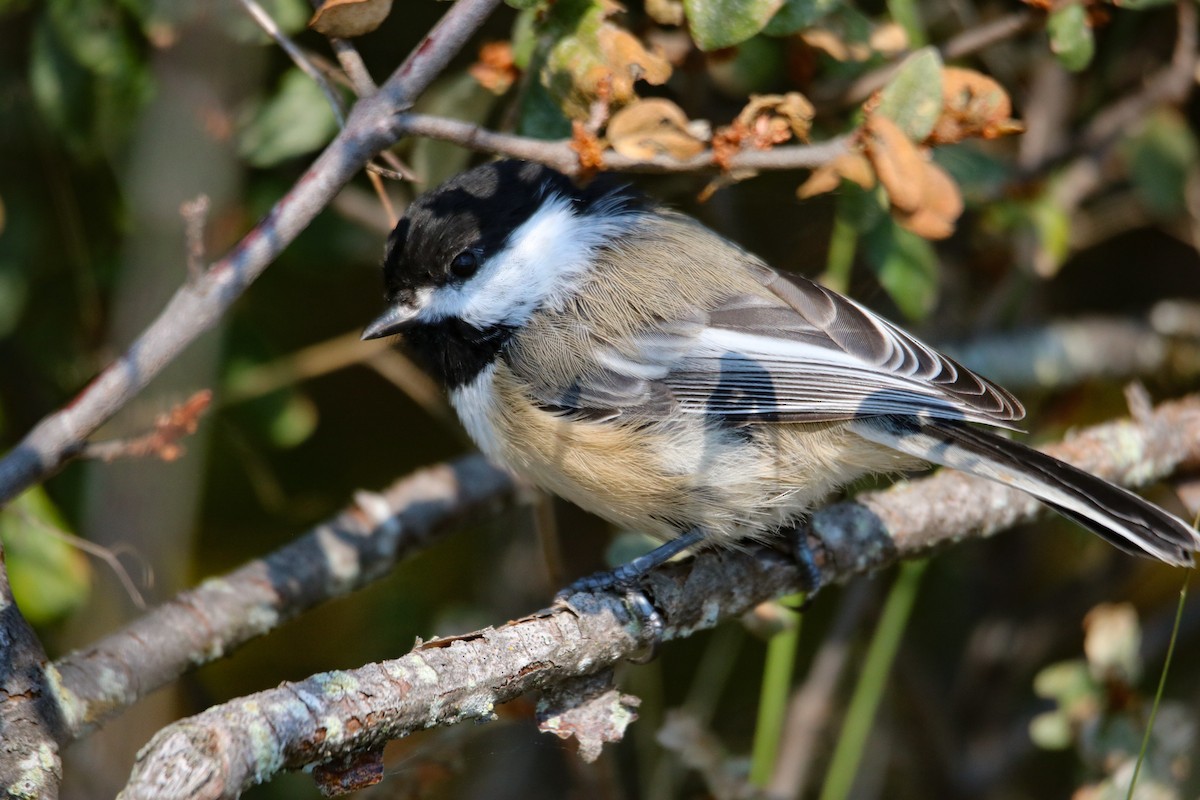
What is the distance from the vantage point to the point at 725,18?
1.61 m

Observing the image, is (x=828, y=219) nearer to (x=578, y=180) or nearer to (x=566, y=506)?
(x=566, y=506)

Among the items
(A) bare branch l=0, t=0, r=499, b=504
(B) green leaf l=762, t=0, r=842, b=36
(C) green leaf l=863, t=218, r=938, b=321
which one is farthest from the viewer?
(C) green leaf l=863, t=218, r=938, b=321

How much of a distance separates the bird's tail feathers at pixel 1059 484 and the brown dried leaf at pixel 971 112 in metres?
0.46

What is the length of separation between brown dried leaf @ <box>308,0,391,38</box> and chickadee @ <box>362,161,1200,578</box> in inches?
15.2

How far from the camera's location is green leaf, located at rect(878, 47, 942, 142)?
1701 mm

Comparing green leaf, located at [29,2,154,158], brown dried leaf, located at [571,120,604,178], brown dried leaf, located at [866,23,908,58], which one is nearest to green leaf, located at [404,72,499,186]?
green leaf, located at [29,2,154,158]

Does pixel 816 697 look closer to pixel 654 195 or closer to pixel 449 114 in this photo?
pixel 654 195

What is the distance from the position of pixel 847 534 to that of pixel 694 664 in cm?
119

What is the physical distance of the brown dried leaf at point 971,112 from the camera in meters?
1.68

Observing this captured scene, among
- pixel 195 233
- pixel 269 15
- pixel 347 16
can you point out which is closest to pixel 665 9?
pixel 347 16

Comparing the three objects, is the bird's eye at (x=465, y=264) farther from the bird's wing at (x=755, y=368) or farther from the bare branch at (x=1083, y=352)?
the bare branch at (x=1083, y=352)

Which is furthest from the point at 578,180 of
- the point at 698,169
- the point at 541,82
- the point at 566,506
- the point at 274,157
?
the point at 566,506

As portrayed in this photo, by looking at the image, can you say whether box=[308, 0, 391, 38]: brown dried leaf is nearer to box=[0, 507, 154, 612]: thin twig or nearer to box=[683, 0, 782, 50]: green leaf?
box=[683, 0, 782, 50]: green leaf

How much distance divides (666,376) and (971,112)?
630 mm
